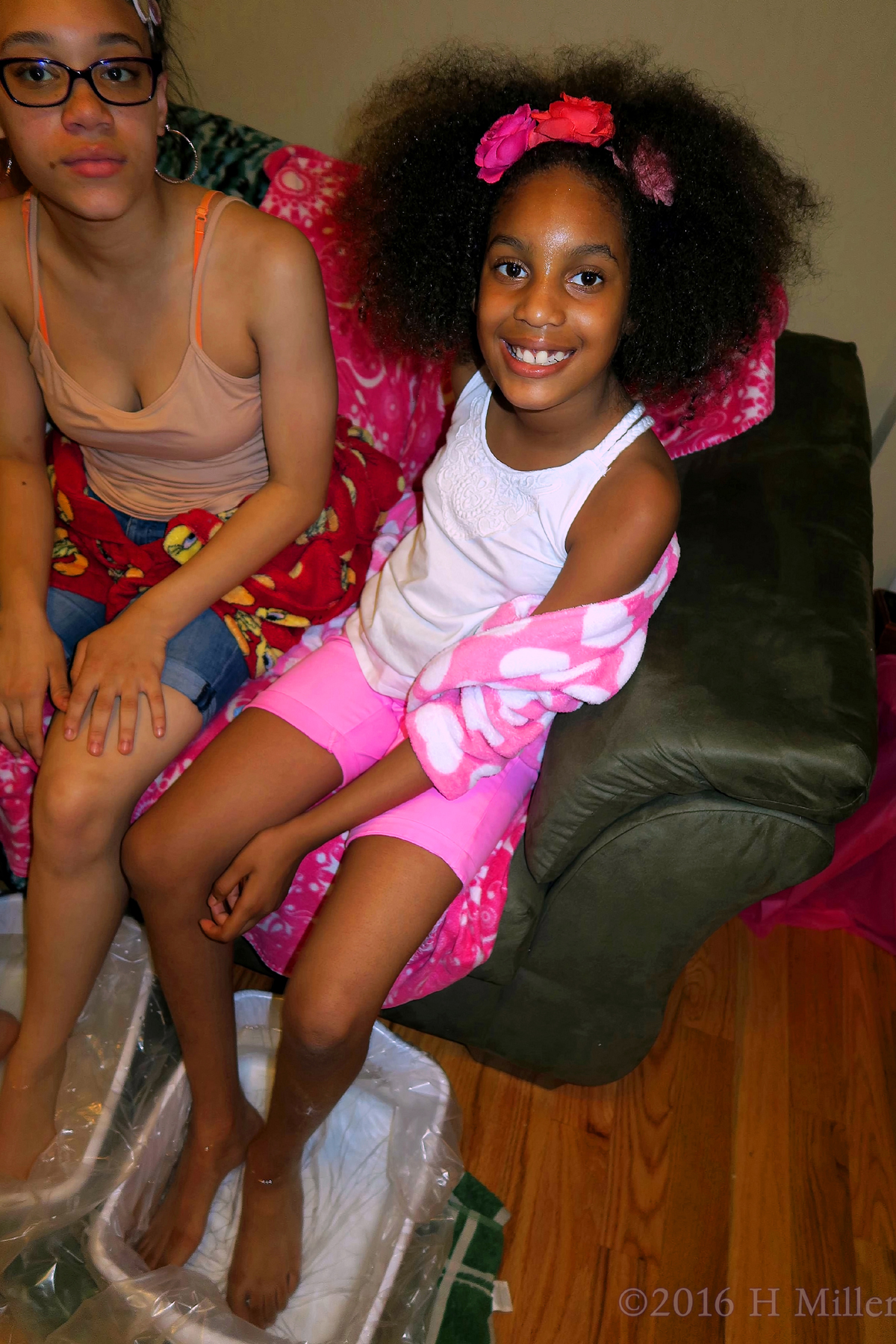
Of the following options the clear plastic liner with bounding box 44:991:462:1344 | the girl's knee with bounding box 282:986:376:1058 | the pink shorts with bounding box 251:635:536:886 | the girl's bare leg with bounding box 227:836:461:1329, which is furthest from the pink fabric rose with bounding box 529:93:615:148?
the clear plastic liner with bounding box 44:991:462:1344

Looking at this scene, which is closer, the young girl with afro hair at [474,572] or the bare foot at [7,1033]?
the young girl with afro hair at [474,572]

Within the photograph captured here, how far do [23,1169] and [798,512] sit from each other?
1306 mm

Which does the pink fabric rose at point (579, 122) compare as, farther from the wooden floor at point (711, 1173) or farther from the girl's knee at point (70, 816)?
the wooden floor at point (711, 1173)

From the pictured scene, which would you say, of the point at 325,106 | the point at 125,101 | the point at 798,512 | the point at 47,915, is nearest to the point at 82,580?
the point at 47,915

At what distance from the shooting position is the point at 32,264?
3.66ft

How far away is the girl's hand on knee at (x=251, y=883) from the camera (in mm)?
985

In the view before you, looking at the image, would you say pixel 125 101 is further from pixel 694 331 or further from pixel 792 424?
pixel 792 424

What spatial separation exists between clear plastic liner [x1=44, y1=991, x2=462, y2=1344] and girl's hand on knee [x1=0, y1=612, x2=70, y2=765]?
18.7 inches

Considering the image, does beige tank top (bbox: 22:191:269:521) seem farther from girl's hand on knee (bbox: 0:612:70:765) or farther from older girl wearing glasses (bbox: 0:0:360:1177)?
girl's hand on knee (bbox: 0:612:70:765)

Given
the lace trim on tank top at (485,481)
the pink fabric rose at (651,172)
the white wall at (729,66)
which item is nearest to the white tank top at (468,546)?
the lace trim on tank top at (485,481)

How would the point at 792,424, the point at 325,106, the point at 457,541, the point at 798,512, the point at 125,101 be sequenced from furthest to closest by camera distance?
the point at 325,106, the point at 792,424, the point at 798,512, the point at 457,541, the point at 125,101

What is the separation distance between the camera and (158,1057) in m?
1.20

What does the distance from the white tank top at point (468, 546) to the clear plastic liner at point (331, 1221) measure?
54 centimetres

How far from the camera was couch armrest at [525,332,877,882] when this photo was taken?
0.94 metres
